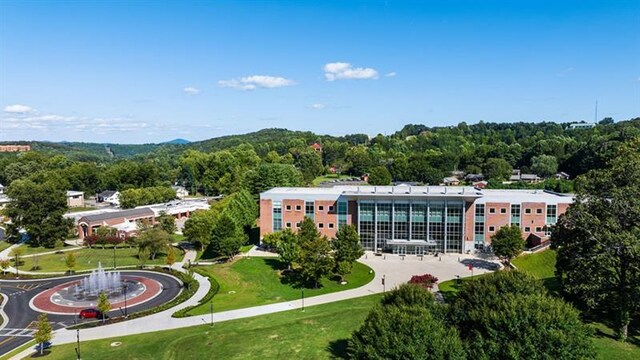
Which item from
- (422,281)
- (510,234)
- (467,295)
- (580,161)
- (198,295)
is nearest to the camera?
(467,295)

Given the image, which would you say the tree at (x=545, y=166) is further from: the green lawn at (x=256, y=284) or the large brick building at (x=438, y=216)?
the green lawn at (x=256, y=284)

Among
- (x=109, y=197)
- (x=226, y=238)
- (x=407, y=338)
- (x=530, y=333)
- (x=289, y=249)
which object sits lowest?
(x=289, y=249)

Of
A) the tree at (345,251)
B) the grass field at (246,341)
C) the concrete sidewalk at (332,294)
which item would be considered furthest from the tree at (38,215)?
the tree at (345,251)

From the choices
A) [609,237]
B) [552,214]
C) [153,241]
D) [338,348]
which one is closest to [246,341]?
[338,348]

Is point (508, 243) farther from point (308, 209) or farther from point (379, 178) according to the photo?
point (379, 178)

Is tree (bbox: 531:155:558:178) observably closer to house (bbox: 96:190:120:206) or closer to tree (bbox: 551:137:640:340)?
tree (bbox: 551:137:640:340)

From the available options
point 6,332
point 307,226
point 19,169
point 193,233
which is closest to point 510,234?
point 307,226

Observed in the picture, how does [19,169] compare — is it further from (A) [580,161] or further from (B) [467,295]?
(A) [580,161]

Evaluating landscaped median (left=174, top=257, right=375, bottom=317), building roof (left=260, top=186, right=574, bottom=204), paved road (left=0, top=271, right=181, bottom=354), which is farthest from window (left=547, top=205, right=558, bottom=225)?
paved road (left=0, top=271, right=181, bottom=354)
